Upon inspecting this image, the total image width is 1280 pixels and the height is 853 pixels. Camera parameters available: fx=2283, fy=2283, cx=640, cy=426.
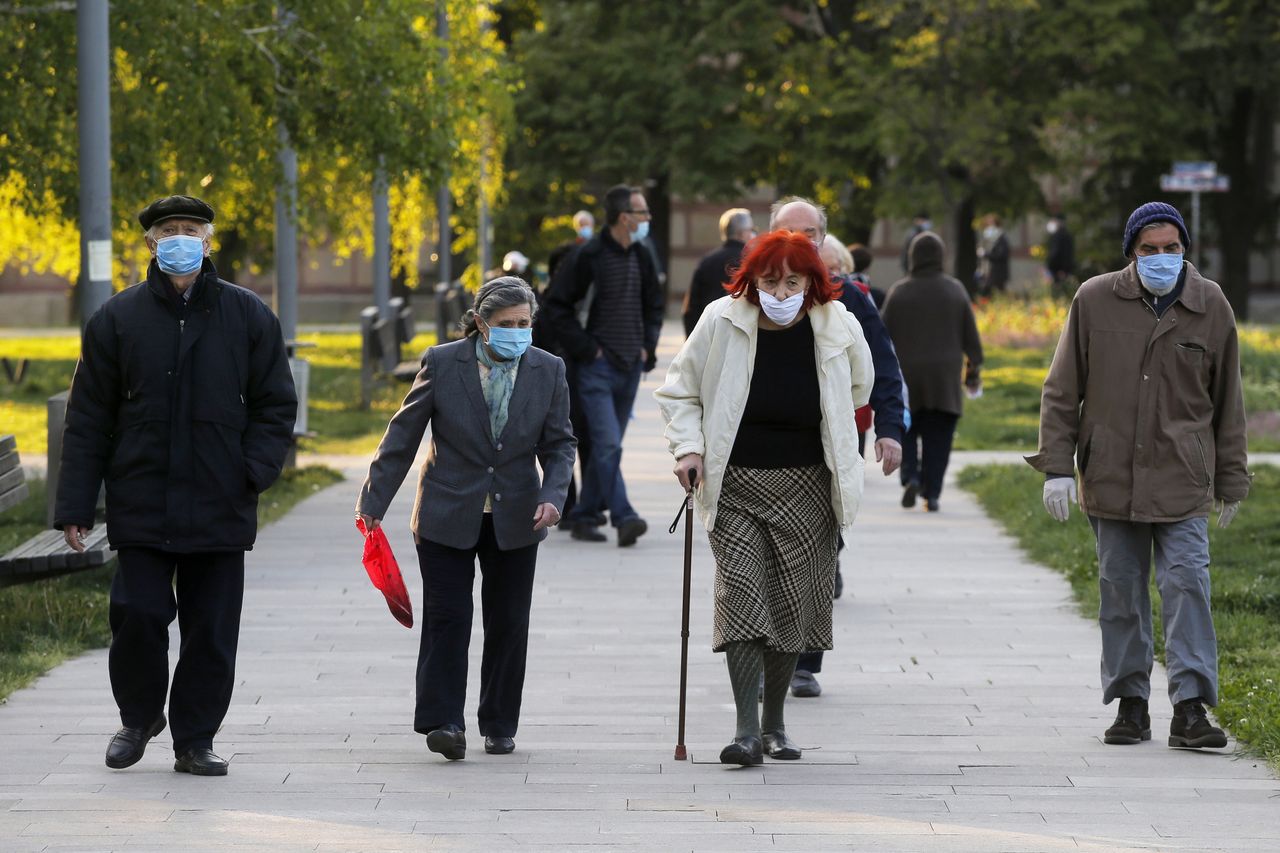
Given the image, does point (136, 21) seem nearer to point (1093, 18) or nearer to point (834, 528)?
point (834, 528)

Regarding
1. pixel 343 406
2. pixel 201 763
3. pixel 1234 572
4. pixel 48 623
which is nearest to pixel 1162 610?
pixel 201 763

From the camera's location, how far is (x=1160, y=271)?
706 centimetres

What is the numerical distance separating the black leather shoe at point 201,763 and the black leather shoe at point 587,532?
226 inches

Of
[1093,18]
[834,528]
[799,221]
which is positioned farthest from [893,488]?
[1093,18]

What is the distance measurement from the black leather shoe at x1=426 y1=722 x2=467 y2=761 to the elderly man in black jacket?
2.04 feet

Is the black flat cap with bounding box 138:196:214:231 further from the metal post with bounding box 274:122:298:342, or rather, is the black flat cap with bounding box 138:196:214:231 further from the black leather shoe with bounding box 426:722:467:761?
the metal post with bounding box 274:122:298:342

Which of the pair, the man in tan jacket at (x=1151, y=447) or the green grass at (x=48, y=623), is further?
the green grass at (x=48, y=623)

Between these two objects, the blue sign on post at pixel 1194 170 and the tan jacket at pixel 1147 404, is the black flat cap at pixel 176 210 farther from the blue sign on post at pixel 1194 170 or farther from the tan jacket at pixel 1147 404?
the blue sign on post at pixel 1194 170

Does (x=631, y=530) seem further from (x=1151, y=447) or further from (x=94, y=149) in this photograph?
(x=1151, y=447)

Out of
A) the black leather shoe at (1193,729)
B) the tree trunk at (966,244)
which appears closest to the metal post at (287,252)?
the black leather shoe at (1193,729)

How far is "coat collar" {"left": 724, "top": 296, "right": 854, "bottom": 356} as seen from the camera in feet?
22.3

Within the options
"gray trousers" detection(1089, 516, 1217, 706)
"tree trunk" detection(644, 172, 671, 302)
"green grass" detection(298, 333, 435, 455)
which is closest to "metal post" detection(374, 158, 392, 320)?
"green grass" detection(298, 333, 435, 455)

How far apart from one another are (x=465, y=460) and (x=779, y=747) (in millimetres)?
1285

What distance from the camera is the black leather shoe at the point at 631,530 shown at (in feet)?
39.2
